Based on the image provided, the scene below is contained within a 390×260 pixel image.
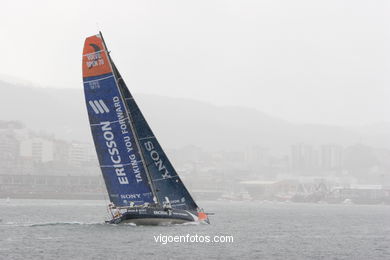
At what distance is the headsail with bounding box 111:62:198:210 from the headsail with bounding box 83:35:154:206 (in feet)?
2.72

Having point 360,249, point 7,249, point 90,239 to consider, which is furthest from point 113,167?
point 360,249

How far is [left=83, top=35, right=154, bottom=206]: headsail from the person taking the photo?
4706 cm

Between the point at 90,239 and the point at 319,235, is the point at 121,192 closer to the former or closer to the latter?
the point at 90,239

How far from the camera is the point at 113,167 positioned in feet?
158

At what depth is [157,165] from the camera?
49.3 m

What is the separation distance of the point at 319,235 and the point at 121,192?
15.5 meters

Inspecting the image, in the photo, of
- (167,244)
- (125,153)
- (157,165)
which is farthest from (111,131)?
(167,244)

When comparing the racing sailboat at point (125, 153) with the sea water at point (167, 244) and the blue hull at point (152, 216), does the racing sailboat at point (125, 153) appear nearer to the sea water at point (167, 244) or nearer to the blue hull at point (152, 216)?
the blue hull at point (152, 216)

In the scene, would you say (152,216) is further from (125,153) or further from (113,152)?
(113,152)

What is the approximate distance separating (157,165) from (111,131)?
12.2ft

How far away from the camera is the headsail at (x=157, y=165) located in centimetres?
4838

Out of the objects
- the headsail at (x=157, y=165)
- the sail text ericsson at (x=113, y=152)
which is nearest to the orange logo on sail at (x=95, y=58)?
the headsail at (x=157, y=165)

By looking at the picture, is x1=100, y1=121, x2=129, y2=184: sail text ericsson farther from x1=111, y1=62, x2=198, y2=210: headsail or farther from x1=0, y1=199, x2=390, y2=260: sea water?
x1=0, y1=199, x2=390, y2=260: sea water

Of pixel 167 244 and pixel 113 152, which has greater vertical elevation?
pixel 113 152
